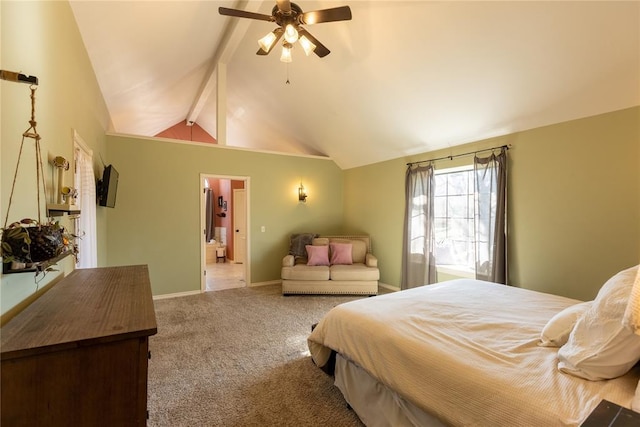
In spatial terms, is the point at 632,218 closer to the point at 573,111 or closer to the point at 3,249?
the point at 573,111

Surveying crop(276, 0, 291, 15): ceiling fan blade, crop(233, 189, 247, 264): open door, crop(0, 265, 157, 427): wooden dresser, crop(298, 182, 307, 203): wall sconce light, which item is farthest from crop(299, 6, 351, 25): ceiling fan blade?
crop(233, 189, 247, 264): open door

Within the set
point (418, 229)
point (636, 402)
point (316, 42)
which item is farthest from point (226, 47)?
point (636, 402)

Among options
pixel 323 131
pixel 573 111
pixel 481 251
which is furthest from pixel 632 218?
pixel 323 131

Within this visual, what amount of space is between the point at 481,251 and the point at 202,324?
11.8ft

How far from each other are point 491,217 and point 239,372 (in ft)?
10.9

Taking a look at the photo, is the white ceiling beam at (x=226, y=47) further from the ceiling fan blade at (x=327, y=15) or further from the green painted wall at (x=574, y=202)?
the green painted wall at (x=574, y=202)

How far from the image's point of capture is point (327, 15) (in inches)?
86.0

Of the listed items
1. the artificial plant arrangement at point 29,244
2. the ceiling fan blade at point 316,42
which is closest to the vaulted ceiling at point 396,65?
the ceiling fan blade at point 316,42

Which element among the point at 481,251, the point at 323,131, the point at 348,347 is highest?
the point at 323,131

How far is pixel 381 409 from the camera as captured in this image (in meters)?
1.69

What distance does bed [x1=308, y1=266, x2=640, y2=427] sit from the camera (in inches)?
43.6

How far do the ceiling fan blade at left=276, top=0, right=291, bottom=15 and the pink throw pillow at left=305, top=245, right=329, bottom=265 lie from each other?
3.48 meters

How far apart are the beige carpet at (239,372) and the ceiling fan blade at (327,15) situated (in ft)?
9.30

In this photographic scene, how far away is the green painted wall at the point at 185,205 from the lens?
4289 mm
